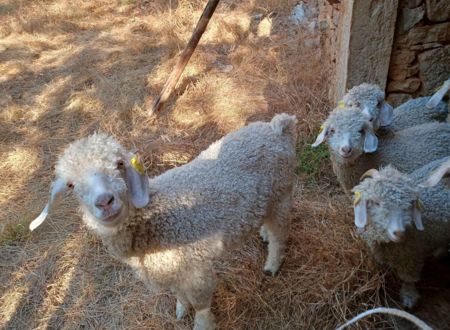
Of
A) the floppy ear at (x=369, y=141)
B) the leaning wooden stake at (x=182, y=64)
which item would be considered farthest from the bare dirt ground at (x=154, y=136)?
the floppy ear at (x=369, y=141)

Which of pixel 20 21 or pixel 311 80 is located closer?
pixel 311 80

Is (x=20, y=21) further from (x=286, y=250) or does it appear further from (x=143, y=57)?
(x=286, y=250)

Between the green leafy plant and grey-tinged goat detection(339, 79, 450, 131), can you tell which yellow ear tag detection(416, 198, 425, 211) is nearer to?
grey-tinged goat detection(339, 79, 450, 131)

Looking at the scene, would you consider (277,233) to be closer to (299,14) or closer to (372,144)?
(372,144)

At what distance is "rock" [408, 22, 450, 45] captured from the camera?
128 inches

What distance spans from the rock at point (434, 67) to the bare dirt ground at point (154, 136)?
1.11 meters

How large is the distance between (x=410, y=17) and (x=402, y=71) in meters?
0.48

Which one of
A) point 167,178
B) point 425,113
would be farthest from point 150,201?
point 425,113

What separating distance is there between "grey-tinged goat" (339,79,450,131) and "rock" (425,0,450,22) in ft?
2.01

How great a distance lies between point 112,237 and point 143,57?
4.58m

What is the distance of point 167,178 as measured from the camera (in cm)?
247

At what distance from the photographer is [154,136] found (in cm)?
446

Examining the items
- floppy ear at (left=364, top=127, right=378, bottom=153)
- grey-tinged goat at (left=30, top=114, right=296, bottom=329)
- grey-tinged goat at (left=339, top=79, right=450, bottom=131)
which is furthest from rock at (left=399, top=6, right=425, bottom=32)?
grey-tinged goat at (left=30, top=114, right=296, bottom=329)

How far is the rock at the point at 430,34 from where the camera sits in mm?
3258
